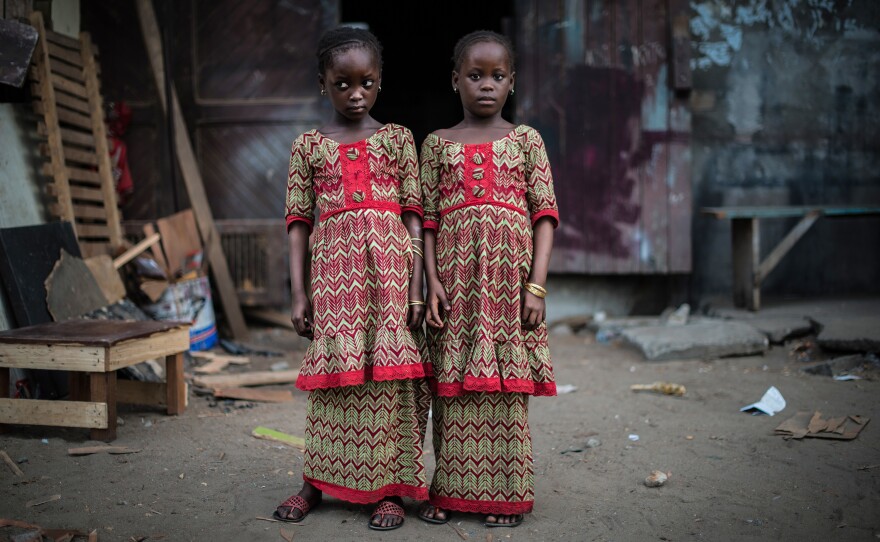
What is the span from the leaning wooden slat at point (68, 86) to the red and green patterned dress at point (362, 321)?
11.0 ft

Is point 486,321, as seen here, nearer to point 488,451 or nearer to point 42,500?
point 488,451

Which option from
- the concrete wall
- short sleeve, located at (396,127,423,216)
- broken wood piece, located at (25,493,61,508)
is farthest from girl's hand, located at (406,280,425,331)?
the concrete wall

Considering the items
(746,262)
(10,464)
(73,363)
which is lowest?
(10,464)

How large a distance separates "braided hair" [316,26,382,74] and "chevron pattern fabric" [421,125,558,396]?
1.37 feet

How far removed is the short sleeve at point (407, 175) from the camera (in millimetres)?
2604

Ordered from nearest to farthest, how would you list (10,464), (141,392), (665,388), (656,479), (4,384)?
(656,479) < (10,464) < (4,384) < (141,392) < (665,388)

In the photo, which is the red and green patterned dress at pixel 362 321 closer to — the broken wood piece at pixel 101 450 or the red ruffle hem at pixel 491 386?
the red ruffle hem at pixel 491 386

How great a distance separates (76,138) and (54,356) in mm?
2392

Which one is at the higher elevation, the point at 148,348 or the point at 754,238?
the point at 754,238

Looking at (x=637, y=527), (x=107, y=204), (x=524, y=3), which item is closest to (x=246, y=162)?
(x=107, y=204)

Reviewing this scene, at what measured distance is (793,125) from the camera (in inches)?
257

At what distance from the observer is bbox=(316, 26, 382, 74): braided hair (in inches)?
97.8

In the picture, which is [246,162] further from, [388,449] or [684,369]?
[388,449]

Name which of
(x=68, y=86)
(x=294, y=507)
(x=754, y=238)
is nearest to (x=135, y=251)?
(x=68, y=86)
